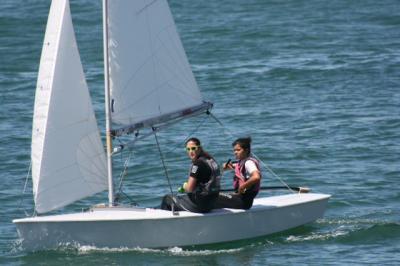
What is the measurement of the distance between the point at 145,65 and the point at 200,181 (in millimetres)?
2024

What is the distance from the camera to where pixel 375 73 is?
33.4 meters

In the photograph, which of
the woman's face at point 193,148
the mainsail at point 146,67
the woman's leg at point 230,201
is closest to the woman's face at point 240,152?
the woman's leg at point 230,201

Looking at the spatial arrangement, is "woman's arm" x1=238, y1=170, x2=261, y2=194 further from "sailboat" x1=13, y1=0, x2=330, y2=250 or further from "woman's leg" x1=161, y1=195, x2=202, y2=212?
"woman's leg" x1=161, y1=195, x2=202, y2=212

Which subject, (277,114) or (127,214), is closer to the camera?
(127,214)

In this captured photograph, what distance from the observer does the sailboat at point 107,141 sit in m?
18.0

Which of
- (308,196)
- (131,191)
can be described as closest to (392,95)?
(131,191)

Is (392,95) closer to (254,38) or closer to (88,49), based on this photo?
(254,38)

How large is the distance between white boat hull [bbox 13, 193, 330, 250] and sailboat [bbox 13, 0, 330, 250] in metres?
0.01

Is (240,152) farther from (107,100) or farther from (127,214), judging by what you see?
(107,100)

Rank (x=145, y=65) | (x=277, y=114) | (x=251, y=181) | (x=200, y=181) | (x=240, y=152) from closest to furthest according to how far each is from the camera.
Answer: (x=200, y=181)
(x=251, y=181)
(x=240, y=152)
(x=145, y=65)
(x=277, y=114)

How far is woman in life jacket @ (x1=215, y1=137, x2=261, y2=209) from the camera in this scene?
60.1 feet

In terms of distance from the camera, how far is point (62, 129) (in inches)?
718

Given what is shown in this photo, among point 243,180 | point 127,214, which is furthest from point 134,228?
point 243,180

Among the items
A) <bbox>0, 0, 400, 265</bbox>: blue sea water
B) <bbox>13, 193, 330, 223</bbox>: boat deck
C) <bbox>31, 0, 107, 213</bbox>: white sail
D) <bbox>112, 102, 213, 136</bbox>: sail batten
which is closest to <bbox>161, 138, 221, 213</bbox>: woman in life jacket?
<bbox>13, 193, 330, 223</bbox>: boat deck
